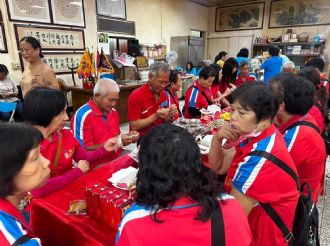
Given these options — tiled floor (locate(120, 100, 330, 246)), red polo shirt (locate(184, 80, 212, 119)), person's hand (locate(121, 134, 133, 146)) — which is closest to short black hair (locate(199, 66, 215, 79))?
red polo shirt (locate(184, 80, 212, 119))

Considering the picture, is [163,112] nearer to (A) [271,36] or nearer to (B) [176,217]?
(B) [176,217]

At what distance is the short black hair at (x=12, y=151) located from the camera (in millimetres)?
761

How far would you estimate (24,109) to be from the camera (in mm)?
1435

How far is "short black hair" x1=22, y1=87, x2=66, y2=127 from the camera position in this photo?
4.61ft

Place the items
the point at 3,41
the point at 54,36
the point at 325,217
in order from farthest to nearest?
1. the point at 54,36
2. the point at 3,41
3. the point at 325,217

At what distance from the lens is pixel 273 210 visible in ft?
3.62

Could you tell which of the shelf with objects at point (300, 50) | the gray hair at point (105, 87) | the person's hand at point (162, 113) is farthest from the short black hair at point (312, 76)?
the shelf with objects at point (300, 50)

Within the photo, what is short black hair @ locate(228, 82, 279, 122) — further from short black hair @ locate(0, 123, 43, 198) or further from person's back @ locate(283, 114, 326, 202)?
short black hair @ locate(0, 123, 43, 198)

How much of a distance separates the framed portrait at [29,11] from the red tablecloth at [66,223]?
4.47 metres

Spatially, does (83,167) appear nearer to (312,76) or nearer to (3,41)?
(312,76)

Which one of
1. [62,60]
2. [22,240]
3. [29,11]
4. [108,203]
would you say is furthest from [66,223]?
[62,60]

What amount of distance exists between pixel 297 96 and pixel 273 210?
0.75 meters

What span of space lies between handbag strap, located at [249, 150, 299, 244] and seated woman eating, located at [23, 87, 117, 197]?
3.40ft

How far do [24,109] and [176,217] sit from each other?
117 cm
